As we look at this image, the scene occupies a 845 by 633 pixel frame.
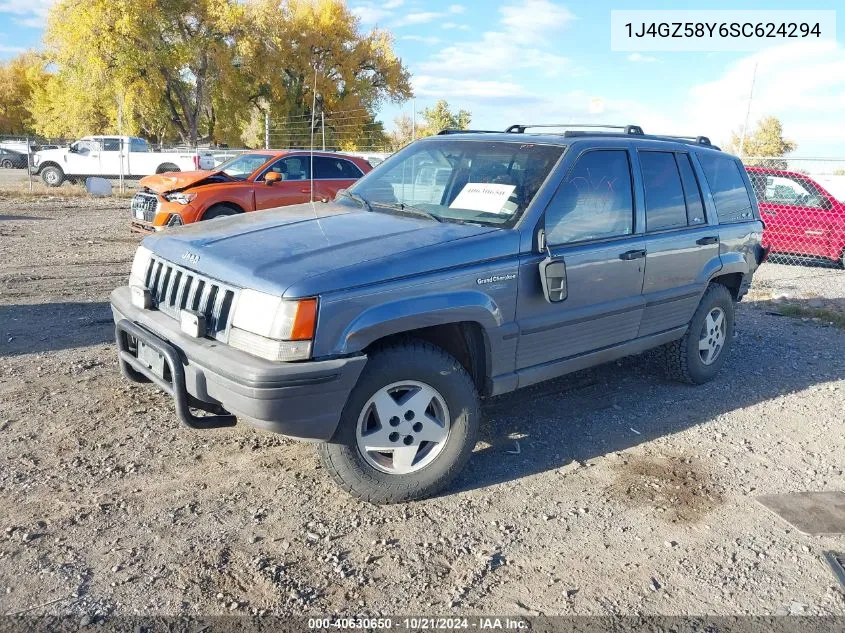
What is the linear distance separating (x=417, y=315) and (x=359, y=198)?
155cm

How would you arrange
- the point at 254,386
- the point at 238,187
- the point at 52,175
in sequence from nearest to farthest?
the point at 254,386
the point at 238,187
the point at 52,175

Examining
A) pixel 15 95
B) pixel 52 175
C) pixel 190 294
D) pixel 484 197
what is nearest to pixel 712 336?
pixel 484 197

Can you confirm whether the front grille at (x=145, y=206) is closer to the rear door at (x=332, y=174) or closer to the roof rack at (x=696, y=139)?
the rear door at (x=332, y=174)

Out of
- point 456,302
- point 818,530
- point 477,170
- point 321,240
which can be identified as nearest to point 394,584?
point 456,302

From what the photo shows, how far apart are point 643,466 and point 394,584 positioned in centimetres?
185

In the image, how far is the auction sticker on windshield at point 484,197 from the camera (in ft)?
13.2

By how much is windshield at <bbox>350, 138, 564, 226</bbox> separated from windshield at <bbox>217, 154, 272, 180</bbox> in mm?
6909

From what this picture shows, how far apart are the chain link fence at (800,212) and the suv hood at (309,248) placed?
9353mm

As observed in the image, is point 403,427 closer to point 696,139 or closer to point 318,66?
point 696,139

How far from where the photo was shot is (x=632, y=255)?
4.48 meters

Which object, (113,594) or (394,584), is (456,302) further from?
(113,594)

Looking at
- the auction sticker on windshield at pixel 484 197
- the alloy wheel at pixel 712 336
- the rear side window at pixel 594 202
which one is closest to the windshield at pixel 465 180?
the auction sticker on windshield at pixel 484 197

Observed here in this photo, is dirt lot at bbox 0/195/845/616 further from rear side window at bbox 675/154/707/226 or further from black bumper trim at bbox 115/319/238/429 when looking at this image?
rear side window at bbox 675/154/707/226

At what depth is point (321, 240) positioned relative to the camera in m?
3.58
